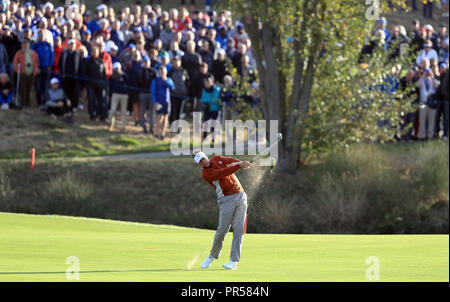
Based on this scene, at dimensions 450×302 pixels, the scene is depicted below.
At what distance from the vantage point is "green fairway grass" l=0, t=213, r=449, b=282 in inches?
497

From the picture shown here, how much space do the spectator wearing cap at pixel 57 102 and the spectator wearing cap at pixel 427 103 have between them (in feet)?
37.7

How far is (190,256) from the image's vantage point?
49.7 ft

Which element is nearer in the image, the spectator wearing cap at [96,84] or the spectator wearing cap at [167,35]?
the spectator wearing cap at [96,84]

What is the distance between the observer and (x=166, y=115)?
32969 mm

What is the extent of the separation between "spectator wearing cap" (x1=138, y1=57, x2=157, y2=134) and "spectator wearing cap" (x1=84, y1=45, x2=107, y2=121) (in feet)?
4.08

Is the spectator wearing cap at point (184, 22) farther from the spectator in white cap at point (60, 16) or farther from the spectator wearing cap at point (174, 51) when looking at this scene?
the spectator in white cap at point (60, 16)

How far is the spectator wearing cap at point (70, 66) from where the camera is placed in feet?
103

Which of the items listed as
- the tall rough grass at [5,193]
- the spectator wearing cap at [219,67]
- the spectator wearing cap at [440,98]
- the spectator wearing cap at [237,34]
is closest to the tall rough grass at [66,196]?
the tall rough grass at [5,193]

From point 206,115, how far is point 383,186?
22.1ft

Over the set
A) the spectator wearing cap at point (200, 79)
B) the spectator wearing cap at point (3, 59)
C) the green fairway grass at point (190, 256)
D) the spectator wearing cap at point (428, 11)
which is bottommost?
the green fairway grass at point (190, 256)

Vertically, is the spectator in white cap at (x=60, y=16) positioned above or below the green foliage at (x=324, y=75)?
above

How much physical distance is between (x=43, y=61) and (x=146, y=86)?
3.43m

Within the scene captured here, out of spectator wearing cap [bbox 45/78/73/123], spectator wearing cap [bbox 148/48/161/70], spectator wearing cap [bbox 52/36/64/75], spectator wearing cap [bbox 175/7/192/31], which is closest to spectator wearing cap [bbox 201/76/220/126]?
spectator wearing cap [bbox 148/48/161/70]

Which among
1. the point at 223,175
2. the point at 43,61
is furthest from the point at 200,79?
the point at 223,175
